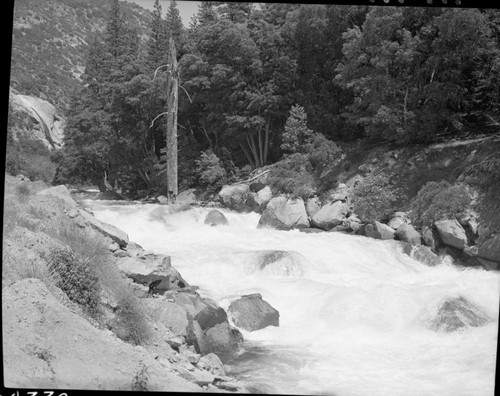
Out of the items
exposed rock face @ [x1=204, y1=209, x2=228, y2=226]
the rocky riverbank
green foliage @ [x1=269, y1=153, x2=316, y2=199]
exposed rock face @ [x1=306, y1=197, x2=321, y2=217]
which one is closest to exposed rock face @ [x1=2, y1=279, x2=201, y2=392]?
the rocky riverbank

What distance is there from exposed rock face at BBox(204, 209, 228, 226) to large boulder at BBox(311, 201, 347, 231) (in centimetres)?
266

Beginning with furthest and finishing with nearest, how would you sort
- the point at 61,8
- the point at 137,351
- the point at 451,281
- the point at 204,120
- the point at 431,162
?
the point at 61,8 → the point at 204,120 → the point at 431,162 → the point at 451,281 → the point at 137,351

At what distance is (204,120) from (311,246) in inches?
499

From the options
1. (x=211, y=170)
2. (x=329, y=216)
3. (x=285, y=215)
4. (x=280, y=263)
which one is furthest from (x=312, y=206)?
(x=211, y=170)

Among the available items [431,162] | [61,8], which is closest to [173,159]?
[431,162]

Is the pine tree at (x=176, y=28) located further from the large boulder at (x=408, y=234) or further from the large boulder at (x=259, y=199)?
the large boulder at (x=408, y=234)

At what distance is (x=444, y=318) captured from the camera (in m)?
7.34

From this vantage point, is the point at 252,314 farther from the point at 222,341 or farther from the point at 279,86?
the point at 279,86

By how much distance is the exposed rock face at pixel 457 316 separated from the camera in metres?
7.20

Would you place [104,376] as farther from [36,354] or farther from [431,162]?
[431,162]

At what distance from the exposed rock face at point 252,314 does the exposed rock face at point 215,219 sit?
22.0 feet

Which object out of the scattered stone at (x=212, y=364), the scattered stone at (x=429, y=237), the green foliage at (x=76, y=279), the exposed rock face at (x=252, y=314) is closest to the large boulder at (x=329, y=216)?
the scattered stone at (x=429, y=237)

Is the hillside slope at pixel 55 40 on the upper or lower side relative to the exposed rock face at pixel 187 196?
upper

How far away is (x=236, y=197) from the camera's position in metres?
17.3
